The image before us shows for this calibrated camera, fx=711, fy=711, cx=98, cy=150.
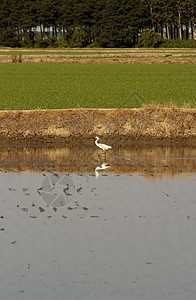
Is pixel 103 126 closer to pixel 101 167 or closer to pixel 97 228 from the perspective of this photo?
pixel 101 167

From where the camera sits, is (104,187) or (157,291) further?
(104,187)

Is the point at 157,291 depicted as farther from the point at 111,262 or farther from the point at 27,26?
the point at 27,26

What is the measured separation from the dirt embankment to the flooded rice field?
348cm

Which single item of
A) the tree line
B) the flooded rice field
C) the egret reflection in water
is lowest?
the egret reflection in water

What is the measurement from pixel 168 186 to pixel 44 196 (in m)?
2.77

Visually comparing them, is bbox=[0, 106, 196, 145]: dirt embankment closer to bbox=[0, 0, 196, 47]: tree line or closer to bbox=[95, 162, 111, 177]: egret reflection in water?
bbox=[95, 162, 111, 177]: egret reflection in water

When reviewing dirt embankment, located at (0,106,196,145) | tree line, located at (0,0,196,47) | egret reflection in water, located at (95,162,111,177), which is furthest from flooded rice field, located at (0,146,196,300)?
tree line, located at (0,0,196,47)

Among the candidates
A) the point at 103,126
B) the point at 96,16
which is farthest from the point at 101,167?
the point at 96,16

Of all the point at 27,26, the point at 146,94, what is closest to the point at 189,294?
the point at 146,94

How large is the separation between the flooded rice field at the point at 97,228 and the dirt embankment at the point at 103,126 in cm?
348

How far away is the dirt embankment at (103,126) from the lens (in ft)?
72.8

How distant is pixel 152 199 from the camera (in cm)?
1383

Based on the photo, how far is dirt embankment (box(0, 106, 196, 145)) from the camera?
22.2m

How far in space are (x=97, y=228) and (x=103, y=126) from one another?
11001mm
